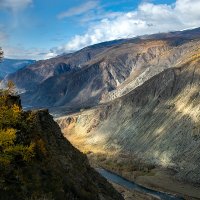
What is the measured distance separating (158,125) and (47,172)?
80052 millimetres

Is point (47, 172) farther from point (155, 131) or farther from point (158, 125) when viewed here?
point (158, 125)

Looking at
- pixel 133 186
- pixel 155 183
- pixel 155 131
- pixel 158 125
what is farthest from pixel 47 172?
pixel 158 125

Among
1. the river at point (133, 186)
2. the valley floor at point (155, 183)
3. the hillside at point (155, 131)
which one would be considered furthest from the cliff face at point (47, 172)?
the hillside at point (155, 131)

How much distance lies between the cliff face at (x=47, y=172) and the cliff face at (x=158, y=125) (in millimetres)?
41696

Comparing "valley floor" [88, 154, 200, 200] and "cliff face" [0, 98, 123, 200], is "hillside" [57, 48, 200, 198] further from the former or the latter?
"cliff face" [0, 98, 123, 200]

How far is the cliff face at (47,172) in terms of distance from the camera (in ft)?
90.0

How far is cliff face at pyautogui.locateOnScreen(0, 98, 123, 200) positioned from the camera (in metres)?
27.4

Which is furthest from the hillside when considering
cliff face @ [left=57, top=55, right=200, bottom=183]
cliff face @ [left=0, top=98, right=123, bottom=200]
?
cliff face @ [left=0, top=98, right=123, bottom=200]

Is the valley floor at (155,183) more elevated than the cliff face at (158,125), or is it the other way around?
the cliff face at (158,125)

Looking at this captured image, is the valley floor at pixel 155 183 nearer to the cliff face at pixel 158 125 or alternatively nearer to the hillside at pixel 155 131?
the hillside at pixel 155 131

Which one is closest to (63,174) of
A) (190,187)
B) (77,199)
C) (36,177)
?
(77,199)

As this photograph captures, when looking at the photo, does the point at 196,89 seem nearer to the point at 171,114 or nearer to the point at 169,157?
the point at 171,114

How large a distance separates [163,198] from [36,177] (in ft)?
164

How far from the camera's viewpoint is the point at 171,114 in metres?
109
